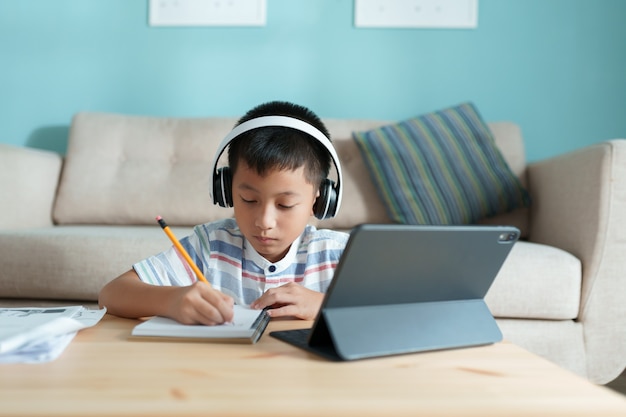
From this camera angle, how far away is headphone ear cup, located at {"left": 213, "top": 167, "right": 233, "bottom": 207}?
112 centimetres

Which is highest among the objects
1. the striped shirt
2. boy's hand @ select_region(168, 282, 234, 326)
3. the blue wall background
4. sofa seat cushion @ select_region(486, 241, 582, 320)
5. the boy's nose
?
the blue wall background

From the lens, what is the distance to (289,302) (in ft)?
2.94

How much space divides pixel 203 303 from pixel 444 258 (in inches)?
11.8

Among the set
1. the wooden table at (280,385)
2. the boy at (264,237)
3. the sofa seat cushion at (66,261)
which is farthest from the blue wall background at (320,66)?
the wooden table at (280,385)

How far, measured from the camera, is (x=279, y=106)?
3.60 feet

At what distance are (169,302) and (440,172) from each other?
5.04 feet

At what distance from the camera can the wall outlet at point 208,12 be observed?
2.67 metres

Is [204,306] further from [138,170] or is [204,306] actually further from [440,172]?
[138,170]

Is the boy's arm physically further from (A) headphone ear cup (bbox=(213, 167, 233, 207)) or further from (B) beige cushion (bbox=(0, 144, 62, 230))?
(B) beige cushion (bbox=(0, 144, 62, 230))

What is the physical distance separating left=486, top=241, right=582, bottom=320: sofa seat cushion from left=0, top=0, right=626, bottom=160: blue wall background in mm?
1163

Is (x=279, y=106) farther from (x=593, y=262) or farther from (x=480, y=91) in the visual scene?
(x=480, y=91)

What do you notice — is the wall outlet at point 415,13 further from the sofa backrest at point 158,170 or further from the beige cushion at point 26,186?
the beige cushion at point 26,186

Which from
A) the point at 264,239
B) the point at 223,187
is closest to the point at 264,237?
the point at 264,239

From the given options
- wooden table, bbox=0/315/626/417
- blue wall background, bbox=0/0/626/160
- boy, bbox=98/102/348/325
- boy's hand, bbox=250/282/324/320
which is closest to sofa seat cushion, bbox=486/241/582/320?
boy, bbox=98/102/348/325
